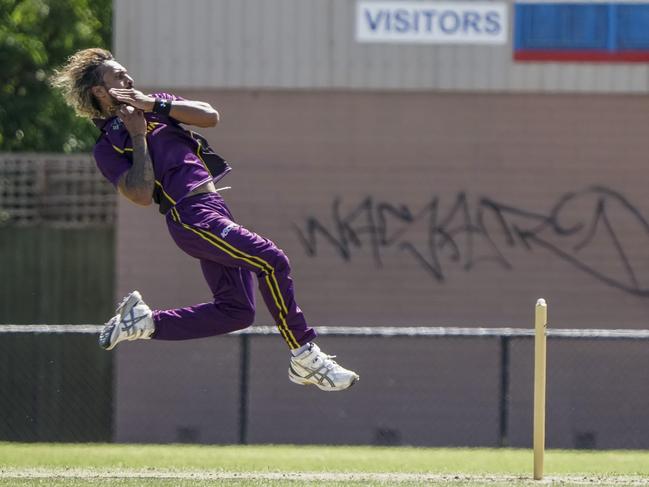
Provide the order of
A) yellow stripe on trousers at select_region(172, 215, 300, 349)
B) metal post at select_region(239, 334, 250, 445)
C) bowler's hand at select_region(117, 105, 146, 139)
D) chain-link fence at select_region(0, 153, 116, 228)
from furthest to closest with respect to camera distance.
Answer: chain-link fence at select_region(0, 153, 116, 228), metal post at select_region(239, 334, 250, 445), bowler's hand at select_region(117, 105, 146, 139), yellow stripe on trousers at select_region(172, 215, 300, 349)

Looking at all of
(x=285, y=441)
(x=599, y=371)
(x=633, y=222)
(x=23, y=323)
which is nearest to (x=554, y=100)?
(x=633, y=222)

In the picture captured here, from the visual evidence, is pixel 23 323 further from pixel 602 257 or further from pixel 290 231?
pixel 602 257

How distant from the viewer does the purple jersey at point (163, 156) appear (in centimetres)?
754

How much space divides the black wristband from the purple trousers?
1.68 feet

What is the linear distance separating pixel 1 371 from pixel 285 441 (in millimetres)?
3536

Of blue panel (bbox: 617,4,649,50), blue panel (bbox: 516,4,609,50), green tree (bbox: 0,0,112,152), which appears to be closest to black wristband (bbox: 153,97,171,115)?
blue panel (bbox: 516,4,609,50)

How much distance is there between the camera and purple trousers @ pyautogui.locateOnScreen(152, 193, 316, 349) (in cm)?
734

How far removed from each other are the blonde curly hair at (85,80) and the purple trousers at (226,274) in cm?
86

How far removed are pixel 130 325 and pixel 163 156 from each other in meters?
1.00

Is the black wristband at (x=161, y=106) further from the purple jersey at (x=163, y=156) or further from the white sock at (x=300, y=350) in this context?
the white sock at (x=300, y=350)

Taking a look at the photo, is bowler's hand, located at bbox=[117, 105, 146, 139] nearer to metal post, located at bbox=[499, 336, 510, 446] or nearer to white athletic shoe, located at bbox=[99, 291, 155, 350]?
white athletic shoe, located at bbox=[99, 291, 155, 350]

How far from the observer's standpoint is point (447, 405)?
1445cm

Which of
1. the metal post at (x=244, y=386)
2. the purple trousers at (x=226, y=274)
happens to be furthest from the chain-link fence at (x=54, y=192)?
the purple trousers at (x=226, y=274)

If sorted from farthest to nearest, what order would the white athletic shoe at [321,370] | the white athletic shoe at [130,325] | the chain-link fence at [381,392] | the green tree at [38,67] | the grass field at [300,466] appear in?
the green tree at [38,67], the chain-link fence at [381,392], the grass field at [300,466], the white athletic shoe at [130,325], the white athletic shoe at [321,370]
